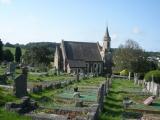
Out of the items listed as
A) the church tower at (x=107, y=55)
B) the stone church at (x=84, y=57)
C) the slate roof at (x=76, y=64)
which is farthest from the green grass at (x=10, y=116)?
the church tower at (x=107, y=55)

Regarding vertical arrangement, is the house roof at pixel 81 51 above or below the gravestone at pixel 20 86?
above

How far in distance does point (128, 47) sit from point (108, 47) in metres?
7.87

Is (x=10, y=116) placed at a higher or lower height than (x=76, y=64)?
lower

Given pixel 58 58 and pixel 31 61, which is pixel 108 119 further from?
pixel 31 61

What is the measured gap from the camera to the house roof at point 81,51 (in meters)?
83.0

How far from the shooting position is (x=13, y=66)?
40.5 metres

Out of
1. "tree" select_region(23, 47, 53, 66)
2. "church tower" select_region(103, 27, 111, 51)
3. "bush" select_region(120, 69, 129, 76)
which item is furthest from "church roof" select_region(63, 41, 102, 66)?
"bush" select_region(120, 69, 129, 76)

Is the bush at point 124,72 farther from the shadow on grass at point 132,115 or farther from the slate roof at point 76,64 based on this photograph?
the shadow on grass at point 132,115

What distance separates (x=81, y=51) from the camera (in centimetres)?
8606

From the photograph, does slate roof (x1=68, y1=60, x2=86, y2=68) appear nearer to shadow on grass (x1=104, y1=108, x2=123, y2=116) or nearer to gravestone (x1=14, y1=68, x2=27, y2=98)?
gravestone (x1=14, y1=68, x2=27, y2=98)

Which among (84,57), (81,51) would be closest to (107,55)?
(84,57)

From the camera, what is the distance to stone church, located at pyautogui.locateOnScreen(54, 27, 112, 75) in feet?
264

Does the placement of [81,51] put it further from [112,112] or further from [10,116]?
[10,116]

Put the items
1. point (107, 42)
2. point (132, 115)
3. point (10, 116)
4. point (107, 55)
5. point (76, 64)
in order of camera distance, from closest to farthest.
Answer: point (10, 116) → point (132, 115) → point (76, 64) → point (107, 55) → point (107, 42)
